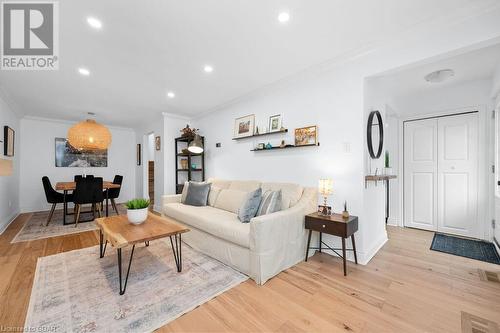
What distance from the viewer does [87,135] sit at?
11.8 feet

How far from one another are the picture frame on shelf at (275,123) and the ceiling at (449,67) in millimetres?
1324

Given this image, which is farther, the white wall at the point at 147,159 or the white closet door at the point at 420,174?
the white wall at the point at 147,159

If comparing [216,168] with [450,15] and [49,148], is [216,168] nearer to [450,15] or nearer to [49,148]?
[450,15]

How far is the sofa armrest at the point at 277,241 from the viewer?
203cm

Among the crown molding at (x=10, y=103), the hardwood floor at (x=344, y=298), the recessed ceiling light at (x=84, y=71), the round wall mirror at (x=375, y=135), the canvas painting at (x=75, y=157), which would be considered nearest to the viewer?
the hardwood floor at (x=344, y=298)

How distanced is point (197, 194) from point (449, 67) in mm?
3900

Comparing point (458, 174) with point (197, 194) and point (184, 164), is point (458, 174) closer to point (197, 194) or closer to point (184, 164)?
point (197, 194)

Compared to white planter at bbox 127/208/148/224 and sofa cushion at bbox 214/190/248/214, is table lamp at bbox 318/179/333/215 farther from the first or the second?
white planter at bbox 127/208/148/224

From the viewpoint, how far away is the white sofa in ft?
6.73

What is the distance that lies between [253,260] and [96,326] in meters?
1.26

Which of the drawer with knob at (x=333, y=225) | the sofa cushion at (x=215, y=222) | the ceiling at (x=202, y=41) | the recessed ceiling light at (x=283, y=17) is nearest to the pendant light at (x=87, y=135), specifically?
the ceiling at (x=202, y=41)

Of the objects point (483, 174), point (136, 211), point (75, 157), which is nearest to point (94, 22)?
point (136, 211)

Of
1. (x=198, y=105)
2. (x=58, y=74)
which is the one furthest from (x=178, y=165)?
(x=58, y=74)

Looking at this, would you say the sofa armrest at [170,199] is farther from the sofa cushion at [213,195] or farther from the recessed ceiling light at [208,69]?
the recessed ceiling light at [208,69]
